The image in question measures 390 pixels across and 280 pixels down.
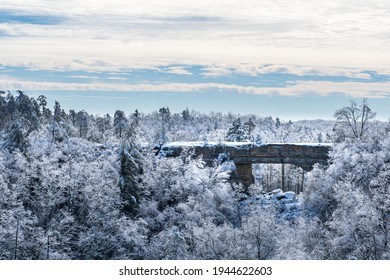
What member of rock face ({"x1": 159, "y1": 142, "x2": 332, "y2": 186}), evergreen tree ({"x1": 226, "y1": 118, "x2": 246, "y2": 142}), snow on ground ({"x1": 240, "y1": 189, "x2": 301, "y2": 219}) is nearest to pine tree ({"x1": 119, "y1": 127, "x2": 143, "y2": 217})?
snow on ground ({"x1": 240, "y1": 189, "x2": 301, "y2": 219})

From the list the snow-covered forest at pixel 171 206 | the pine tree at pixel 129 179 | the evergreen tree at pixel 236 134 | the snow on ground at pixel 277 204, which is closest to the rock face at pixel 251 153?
the snow-covered forest at pixel 171 206

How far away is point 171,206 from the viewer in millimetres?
49031

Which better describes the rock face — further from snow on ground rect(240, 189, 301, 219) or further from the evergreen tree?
the evergreen tree

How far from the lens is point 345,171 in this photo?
4869 centimetres

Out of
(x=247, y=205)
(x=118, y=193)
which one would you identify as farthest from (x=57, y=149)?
(x=247, y=205)

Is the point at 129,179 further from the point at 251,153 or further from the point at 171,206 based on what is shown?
the point at 251,153

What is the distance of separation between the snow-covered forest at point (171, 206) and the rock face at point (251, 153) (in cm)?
160

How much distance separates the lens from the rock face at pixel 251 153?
5772cm

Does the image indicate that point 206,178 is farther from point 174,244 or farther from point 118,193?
point 174,244

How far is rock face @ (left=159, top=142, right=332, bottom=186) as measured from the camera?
57.7 m

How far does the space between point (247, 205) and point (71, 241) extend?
18.5 meters

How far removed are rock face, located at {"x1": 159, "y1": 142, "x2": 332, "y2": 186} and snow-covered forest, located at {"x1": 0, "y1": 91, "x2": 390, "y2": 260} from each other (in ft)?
5.23

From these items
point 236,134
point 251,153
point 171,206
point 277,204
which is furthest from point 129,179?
point 236,134

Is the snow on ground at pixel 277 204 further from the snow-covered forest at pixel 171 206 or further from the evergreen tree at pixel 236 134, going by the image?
the evergreen tree at pixel 236 134
